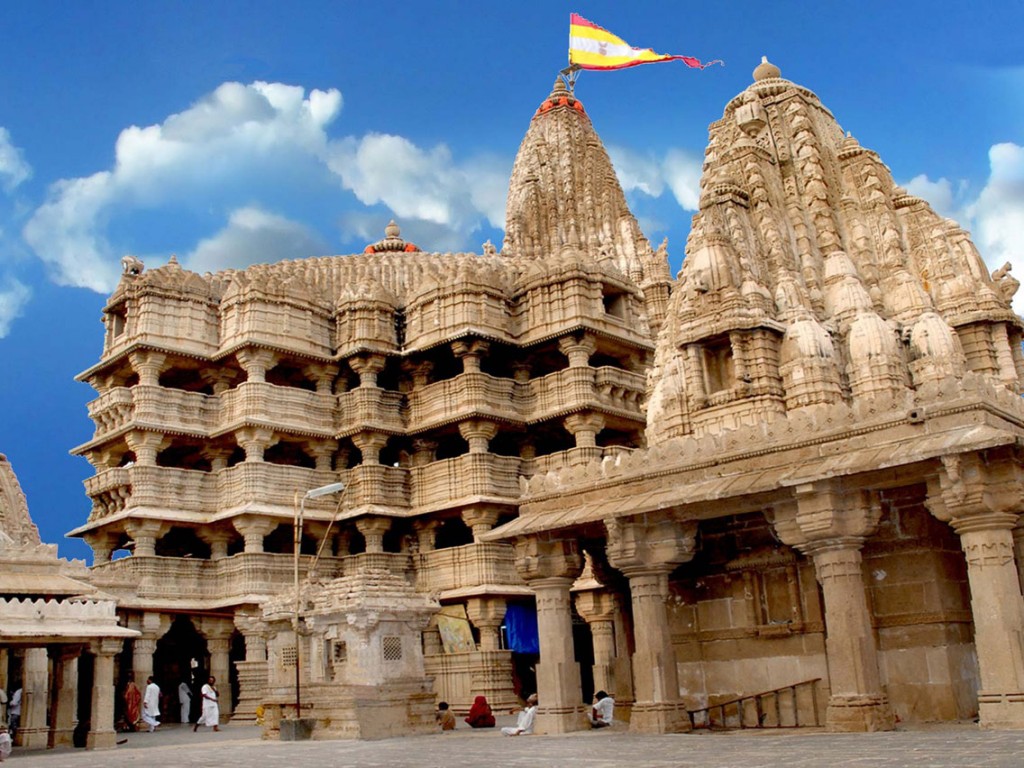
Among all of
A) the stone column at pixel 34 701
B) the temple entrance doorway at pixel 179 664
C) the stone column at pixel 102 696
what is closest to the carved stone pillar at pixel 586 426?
the temple entrance doorway at pixel 179 664

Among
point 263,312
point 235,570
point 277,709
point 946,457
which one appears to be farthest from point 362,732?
point 263,312

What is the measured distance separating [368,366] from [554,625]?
2070 centimetres

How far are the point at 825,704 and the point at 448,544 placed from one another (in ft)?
87.0

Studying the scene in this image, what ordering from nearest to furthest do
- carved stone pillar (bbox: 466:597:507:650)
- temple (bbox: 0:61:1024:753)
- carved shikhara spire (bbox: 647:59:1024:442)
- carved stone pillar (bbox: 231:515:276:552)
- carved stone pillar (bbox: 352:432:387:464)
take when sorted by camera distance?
temple (bbox: 0:61:1024:753) → carved shikhara spire (bbox: 647:59:1024:442) → carved stone pillar (bbox: 466:597:507:650) → carved stone pillar (bbox: 231:515:276:552) → carved stone pillar (bbox: 352:432:387:464)

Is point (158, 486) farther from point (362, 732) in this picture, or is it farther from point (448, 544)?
point (362, 732)

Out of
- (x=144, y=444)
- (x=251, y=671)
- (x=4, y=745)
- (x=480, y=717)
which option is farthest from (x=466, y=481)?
(x=4, y=745)

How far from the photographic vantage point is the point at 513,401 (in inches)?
1459

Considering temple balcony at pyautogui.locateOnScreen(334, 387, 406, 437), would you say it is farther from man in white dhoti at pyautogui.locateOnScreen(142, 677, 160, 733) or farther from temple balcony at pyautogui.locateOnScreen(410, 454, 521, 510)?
man in white dhoti at pyautogui.locateOnScreen(142, 677, 160, 733)

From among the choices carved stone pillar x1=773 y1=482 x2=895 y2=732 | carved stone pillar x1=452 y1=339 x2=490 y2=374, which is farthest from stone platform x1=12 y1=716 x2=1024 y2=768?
carved stone pillar x1=452 y1=339 x2=490 y2=374

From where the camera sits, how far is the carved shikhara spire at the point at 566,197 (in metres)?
54.8

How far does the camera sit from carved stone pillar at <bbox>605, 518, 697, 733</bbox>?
54.4 ft

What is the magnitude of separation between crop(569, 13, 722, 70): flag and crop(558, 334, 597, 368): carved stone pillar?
12.6 metres

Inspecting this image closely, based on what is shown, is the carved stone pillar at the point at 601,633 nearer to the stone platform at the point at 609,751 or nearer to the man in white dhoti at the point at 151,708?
the stone platform at the point at 609,751

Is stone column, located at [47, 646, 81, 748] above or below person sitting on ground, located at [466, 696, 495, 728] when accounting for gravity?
above
